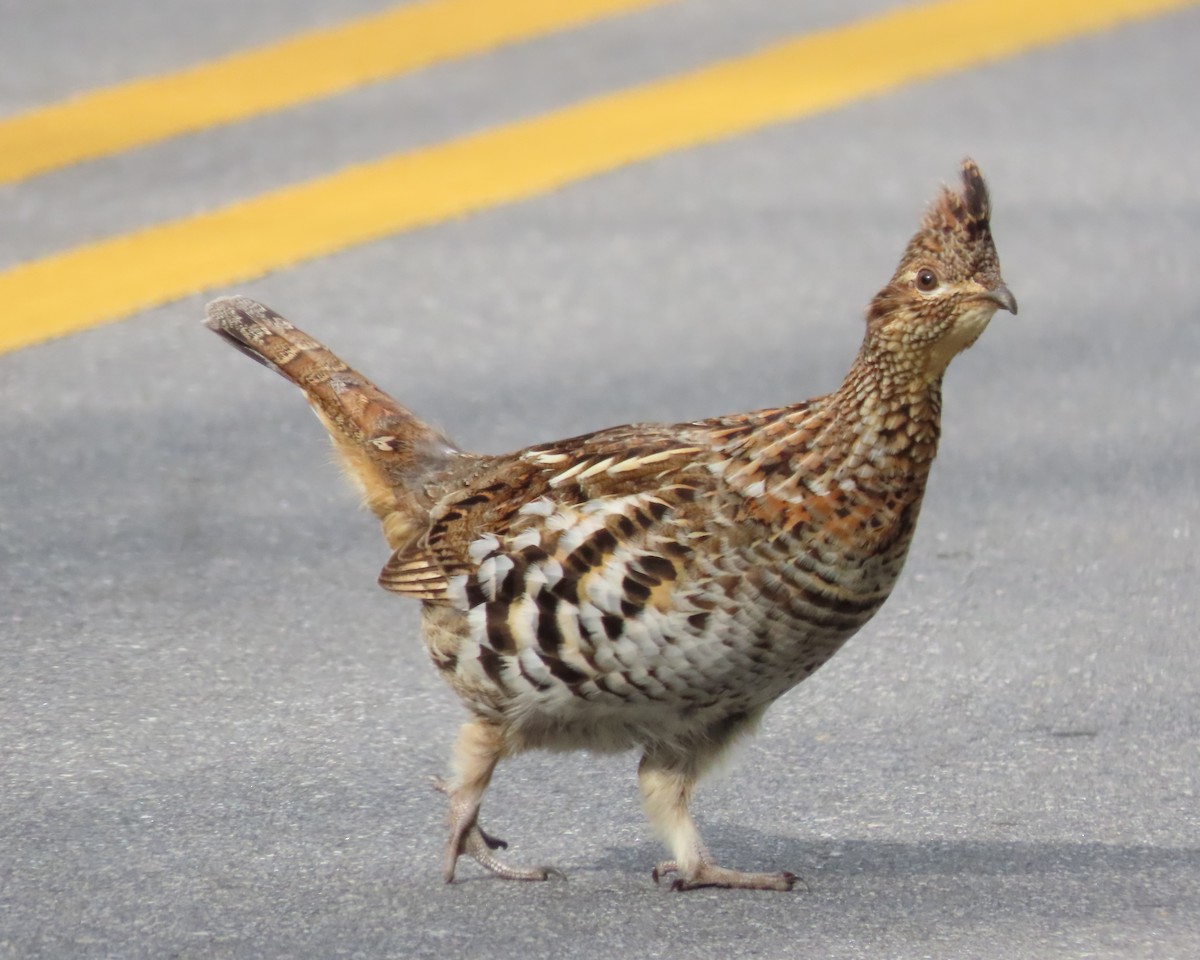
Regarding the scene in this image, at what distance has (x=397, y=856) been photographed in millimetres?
4176

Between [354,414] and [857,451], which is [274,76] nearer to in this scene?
[354,414]

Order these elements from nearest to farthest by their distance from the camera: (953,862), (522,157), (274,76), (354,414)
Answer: (953,862) < (354,414) < (522,157) < (274,76)

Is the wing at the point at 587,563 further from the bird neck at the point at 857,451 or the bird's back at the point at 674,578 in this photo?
the bird neck at the point at 857,451

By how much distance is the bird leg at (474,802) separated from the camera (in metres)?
4.07

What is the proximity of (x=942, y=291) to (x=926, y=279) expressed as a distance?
0.03 meters

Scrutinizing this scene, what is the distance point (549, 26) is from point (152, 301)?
281cm

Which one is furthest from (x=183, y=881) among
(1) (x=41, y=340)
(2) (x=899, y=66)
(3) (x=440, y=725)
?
(2) (x=899, y=66)

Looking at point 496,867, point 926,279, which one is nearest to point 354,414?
point 496,867

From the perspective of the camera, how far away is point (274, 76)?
27.4 feet

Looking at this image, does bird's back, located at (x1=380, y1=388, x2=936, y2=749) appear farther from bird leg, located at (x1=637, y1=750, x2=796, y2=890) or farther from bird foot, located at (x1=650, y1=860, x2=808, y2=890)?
bird foot, located at (x1=650, y1=860, x2=808, y2=890)

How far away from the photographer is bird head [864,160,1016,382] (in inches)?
147

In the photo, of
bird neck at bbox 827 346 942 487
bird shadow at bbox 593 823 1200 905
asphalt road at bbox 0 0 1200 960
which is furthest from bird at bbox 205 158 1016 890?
asphalt road at bbox 0 0 1200 960

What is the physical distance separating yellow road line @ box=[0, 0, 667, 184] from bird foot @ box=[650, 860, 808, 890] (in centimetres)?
436

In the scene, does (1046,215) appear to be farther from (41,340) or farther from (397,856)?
(397,856)
